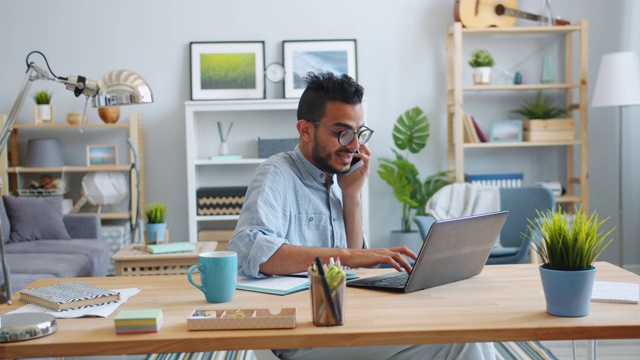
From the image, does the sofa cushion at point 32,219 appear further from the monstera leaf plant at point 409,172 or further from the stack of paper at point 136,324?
the stack of paper at point 136,324

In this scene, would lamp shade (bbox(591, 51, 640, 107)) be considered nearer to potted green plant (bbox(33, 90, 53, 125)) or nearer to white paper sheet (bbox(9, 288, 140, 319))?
potted green plant (bbox(33, 90, 53, 125))

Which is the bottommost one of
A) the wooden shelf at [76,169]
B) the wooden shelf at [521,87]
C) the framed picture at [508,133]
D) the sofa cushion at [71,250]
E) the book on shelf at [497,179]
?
the sofa cushion at [71,250]

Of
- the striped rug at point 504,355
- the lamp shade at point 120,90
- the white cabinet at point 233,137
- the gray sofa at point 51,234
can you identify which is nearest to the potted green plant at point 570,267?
the lamp shade at point 120,90

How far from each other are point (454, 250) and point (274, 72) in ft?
12.2

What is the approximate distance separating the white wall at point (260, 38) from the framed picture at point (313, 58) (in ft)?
0.29

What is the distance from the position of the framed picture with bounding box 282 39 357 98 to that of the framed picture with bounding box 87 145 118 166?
52.7 inches

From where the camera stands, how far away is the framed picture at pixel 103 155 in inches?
209

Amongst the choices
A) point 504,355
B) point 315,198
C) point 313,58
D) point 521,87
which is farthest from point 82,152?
point 315,198

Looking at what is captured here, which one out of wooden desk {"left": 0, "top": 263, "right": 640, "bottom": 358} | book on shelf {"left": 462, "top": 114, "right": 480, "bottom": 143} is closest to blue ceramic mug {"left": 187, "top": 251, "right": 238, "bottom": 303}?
wooden desk {"left": 0, "top": 263, "right": 640, "bottom": 358}

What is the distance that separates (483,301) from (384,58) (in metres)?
3.96

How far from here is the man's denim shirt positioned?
75.9 inches

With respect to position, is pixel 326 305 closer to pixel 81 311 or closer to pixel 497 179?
pixel 81 311

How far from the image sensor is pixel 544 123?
508cm

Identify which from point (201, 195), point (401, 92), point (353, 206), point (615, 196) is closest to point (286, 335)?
point (353, 206)
